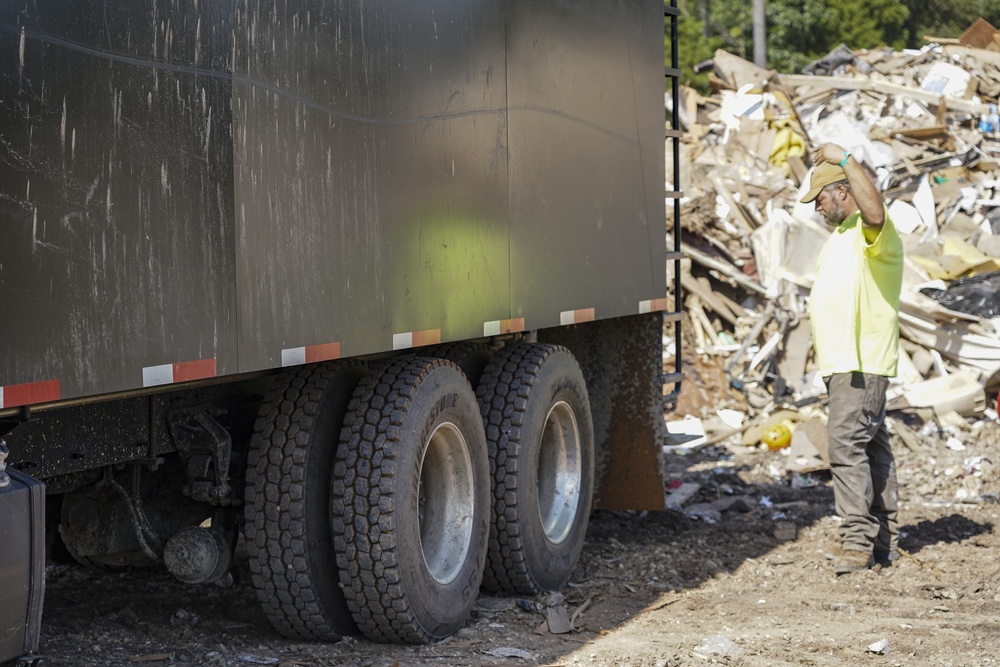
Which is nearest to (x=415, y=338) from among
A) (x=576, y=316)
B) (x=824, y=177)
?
(x=576, y=316)

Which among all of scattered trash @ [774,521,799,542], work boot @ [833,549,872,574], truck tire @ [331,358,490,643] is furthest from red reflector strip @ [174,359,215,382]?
scattered trash @ [774,521,799,542]

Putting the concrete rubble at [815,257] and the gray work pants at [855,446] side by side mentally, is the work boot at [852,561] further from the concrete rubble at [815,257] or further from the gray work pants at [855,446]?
the concrete rubble at [815,257]

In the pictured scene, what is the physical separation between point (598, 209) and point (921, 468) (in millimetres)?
4664

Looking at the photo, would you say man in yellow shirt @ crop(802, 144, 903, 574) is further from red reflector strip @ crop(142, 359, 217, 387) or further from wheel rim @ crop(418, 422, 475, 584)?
red reflector strip @ crop(142, 359, 217, 387)

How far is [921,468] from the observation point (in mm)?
10047

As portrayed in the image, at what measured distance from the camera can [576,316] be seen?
21.6 feet

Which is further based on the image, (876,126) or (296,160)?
(876,126)

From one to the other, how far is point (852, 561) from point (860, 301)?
141cm

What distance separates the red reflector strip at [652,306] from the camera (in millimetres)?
7410

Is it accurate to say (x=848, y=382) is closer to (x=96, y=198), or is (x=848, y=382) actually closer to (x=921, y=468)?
(x=921, y=468)

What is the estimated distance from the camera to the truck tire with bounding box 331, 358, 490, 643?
4926 millimetres

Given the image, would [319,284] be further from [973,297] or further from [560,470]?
[973,297]

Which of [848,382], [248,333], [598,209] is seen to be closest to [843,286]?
[848,382]

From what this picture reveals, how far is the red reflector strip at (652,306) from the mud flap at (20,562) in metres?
4.44
